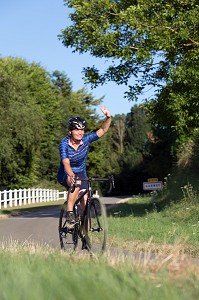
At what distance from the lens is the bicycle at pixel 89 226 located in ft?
30.8

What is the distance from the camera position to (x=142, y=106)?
2362 centimetres

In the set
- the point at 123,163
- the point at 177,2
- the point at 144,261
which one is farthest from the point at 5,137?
the point at 123,163

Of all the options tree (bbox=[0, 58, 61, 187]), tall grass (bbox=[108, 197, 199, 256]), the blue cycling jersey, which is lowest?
tall grass (bbox=[108, 197, 199, 256])

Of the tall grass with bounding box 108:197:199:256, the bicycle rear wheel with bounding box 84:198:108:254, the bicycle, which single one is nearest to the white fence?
the tall grass with bounding box 108:197:199:256

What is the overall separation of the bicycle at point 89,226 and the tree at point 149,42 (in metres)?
10.2

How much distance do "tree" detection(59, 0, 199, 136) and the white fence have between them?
2329 cm

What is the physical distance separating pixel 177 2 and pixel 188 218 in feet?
23.5

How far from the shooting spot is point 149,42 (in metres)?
19.7

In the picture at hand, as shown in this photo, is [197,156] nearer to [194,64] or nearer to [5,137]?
[194,64]

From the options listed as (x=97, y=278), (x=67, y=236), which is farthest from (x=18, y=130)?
(x=97, y=278)

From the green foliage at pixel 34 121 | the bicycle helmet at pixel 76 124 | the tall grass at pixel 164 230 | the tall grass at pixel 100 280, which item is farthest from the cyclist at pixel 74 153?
the green foliage at pixel 34 121

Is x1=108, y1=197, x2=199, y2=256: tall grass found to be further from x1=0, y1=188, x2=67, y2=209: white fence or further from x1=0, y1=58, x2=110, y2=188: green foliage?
x1=0, y1=188, x2=67, y2=209: white fence

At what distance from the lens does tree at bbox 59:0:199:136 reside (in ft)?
65.0

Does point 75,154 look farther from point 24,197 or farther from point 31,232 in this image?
point 24,197
